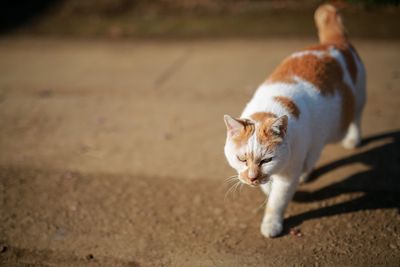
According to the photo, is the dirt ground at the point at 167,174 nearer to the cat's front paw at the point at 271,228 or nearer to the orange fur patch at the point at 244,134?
the cat's front paw at the point at 271,228

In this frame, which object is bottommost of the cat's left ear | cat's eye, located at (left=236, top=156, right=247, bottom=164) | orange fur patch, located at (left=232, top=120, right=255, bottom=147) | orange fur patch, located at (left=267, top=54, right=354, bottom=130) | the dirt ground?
the dirt ground

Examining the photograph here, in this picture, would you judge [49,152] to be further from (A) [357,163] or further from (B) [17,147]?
(A) [357,163]

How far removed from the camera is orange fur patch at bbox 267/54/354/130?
10.8 ft

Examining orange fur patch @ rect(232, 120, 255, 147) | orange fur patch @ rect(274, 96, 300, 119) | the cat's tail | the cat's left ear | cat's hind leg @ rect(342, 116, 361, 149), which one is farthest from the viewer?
cat's hind leg @ rect(342, 116, 361, 149)

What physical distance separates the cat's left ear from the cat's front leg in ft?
1.60

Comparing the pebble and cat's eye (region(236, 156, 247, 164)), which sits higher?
cat's eye (region(236, 156, 247, 164))

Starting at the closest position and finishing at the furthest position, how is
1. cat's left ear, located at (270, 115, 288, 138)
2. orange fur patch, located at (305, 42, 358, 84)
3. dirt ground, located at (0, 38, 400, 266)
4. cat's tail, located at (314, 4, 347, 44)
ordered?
cat's left ear, located at (270, 115, 288, 138) < dirt ground, located at (0, 38, 400, 266) < orange fur patch, located at (305, 42, 358, 84) < cat's tail, located at (314, 4, 347, 44)

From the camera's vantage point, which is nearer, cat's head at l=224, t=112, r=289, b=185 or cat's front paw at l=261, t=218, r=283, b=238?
cat's head at l=224, t=112, r=289, b=185

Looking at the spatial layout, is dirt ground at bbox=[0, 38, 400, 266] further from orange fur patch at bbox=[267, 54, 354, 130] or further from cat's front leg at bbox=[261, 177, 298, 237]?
orange fur patch at bbox=[267, 54, 354, 130]

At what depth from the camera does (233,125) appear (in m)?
2.78

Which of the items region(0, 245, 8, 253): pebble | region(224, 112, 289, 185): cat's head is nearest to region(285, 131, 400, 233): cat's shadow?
region(224, 112, 289, 185): cat's head

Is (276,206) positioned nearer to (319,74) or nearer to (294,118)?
(294,118)

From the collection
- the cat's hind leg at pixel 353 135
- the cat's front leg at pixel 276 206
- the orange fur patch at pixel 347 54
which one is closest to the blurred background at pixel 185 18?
the cat's hind leg at pixel 353 135

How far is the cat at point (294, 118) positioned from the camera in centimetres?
272
